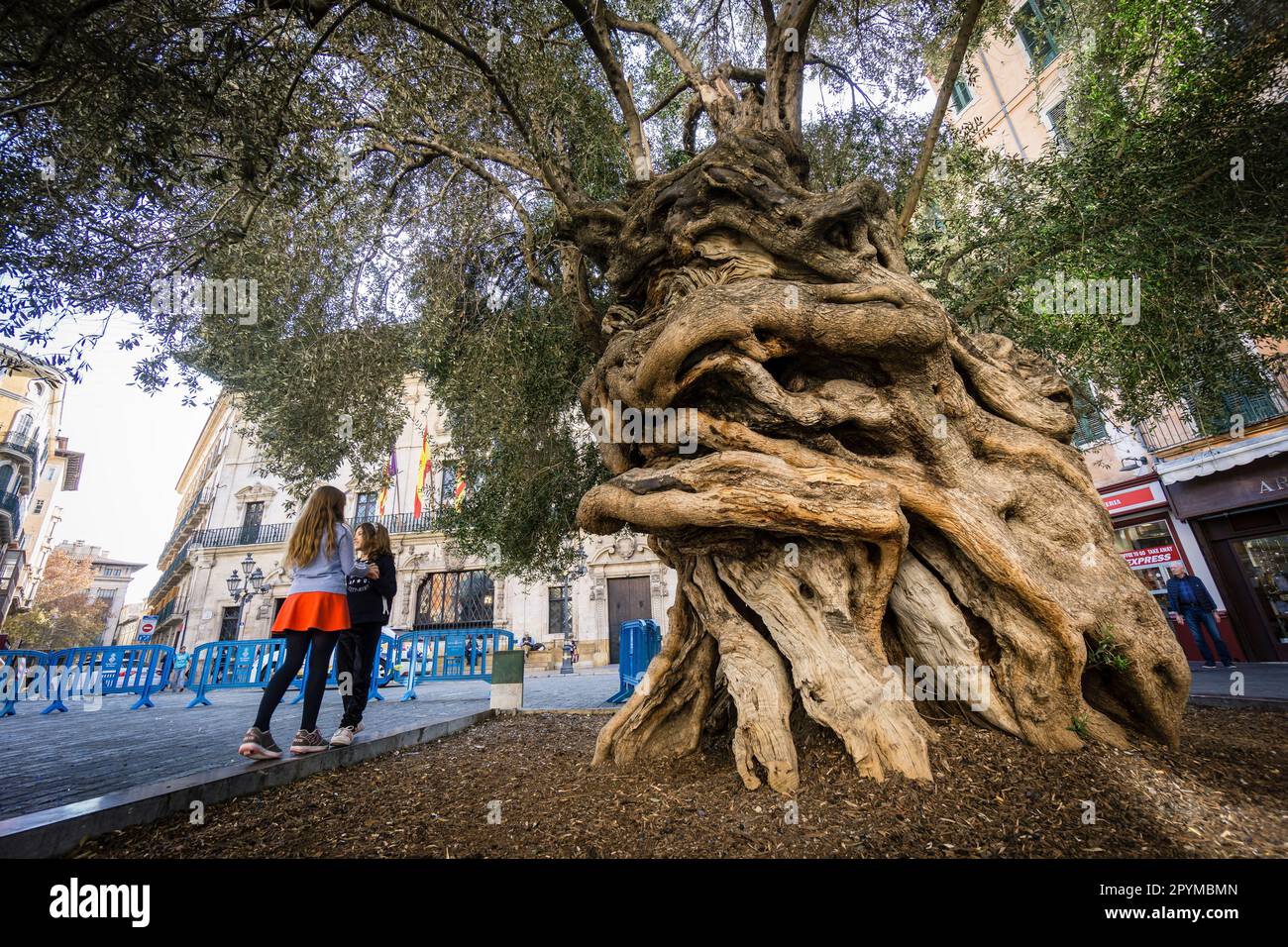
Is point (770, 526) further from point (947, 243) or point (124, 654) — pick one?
point (124, 654)

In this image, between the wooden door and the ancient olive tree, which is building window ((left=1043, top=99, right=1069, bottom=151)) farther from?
the wooden door

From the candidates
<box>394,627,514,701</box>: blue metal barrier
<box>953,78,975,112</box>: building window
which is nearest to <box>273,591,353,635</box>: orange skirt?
<box>394,627,514,701</box>: blue metal barrier

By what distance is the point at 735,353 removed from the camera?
3564 mm

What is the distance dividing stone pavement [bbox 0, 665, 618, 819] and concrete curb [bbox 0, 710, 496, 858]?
82 cm

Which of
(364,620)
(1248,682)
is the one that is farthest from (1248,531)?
(364,620)

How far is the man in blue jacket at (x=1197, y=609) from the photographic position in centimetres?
988

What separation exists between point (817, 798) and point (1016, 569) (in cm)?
177

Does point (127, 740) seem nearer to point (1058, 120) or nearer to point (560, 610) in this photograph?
point (1058, 120)

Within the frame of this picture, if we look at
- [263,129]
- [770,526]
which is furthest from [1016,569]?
[263,129]

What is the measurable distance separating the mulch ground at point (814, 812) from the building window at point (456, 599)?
67.2ft

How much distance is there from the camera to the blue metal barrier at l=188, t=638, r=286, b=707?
10227 mm

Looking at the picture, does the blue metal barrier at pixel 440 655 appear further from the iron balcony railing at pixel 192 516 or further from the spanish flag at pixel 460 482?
the iron balcony railing at pixel 192 516

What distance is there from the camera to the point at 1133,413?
6.35m

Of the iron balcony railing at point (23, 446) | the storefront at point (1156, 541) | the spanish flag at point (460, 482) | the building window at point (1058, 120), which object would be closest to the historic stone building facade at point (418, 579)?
the iron balcony railing at point (23, 446)
